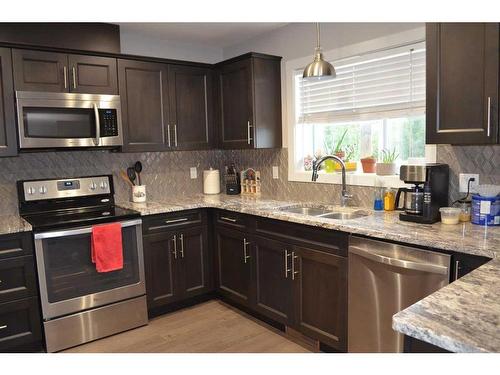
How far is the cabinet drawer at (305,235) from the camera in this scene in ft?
8.07

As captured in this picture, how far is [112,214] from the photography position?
121 inches

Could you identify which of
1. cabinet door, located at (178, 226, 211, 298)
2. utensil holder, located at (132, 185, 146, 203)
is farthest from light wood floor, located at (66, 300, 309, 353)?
utensil holder, located at (132, 185, 146, 203)

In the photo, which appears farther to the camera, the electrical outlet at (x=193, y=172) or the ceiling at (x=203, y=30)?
the electrical outlet at (x=193, y=172)

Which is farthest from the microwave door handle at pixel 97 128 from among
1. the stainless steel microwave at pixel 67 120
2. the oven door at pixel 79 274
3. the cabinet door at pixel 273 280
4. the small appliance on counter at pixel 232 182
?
the cabinet door at pixel 273 280

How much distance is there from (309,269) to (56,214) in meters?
1.99

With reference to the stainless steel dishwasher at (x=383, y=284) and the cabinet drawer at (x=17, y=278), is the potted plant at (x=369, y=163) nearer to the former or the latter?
the stainless steel dishwasher at (x=383, y=284)

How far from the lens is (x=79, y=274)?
289 cm


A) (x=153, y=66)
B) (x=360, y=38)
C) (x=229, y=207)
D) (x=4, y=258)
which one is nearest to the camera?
(x=4, y=258)

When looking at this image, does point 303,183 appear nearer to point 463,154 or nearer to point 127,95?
point 463,154

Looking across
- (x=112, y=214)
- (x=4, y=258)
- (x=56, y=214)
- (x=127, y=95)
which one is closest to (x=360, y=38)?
(x=127, y=95)

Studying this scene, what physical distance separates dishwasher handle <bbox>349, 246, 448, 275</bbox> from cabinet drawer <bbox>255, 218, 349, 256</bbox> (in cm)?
10

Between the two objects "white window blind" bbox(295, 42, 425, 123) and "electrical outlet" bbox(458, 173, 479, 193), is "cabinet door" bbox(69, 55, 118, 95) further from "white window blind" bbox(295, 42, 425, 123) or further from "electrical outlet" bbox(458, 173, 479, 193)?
"electrical outlet" bbox(458, 173, 479, 193)

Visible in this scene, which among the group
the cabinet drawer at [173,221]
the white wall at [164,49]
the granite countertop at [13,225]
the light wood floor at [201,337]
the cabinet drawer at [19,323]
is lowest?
the light wood floor at [201,337]

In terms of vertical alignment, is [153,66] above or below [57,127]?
above
